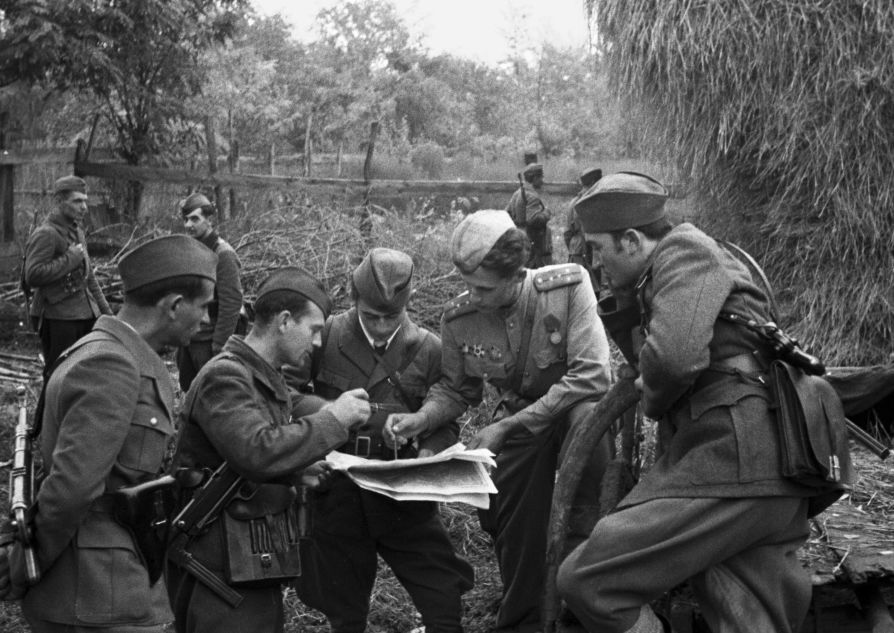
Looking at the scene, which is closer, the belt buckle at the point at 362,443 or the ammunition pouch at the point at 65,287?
the belt buckle at the point at 362,443

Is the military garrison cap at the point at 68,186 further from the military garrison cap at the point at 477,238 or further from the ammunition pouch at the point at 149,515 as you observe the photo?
the ammunition pouch at the point at 149,515

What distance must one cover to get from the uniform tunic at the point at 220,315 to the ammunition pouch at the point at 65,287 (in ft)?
3.21

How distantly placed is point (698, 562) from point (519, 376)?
5.28 ft

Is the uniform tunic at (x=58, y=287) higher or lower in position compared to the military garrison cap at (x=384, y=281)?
lower

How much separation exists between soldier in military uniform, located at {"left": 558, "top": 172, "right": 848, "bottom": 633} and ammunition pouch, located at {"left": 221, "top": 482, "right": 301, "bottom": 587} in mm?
914

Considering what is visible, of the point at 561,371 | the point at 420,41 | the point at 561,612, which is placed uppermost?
the point at 420,41

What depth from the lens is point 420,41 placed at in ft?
81.0

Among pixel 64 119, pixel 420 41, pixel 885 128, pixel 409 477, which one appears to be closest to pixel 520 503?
pixel 409 477

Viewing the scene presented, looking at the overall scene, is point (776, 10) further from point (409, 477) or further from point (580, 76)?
point (580, 76)

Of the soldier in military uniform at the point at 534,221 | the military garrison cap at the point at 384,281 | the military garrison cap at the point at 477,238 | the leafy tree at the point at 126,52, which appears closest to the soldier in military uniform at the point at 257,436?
the military garrison cap at the point at 384,281

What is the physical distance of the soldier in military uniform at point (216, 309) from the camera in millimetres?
7582

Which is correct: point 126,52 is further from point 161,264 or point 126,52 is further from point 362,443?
point 161,264

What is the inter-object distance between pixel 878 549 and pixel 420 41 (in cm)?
2144

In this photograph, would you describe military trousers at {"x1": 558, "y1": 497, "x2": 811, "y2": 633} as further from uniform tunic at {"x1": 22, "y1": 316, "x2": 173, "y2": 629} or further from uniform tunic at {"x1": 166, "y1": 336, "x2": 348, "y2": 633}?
uniform tunic at {"x1": 22, "y1": 316, "x2": 173, "y2": 629}
